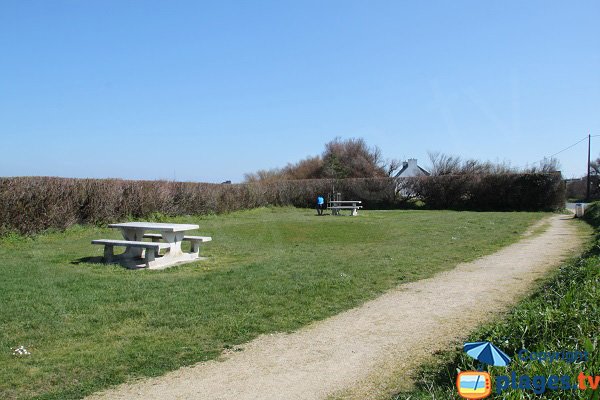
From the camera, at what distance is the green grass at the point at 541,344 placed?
9.77 ft

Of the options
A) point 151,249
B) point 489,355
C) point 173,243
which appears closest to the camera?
point 489,355

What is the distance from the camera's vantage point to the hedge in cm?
1551

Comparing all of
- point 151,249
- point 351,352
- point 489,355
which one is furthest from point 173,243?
point 489,355

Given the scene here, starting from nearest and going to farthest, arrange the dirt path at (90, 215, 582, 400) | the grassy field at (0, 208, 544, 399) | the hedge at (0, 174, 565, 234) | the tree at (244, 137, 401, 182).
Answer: the dirt path at (90, 215, 582, 400), the grassy field at (0, 208, 544, 399), the hedge at (0, 174, 565, 234), the tree at (244, 137, 401, 182)

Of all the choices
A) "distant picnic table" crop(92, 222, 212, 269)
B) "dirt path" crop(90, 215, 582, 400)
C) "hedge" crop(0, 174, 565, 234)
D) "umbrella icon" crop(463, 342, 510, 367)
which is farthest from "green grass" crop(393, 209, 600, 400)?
"hedge" crop(0, 174, 565, 234)

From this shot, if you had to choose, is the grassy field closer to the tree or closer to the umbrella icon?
the umbrella icon

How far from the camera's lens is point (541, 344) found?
11.8 feet

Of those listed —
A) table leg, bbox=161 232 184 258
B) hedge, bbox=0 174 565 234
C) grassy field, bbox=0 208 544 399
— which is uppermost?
hedge, bbox=0 174 565 234

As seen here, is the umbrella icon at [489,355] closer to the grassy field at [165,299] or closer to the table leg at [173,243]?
the grassy field at [165,299]

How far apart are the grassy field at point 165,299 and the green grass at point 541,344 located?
2.03 metres

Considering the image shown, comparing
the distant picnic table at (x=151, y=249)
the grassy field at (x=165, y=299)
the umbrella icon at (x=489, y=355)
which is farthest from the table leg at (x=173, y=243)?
the umbrella icon at (x=489, y=355)

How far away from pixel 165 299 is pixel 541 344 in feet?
15.9

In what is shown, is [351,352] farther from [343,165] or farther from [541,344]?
[343,165]

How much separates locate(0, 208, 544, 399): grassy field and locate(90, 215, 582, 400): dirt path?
27 cm
